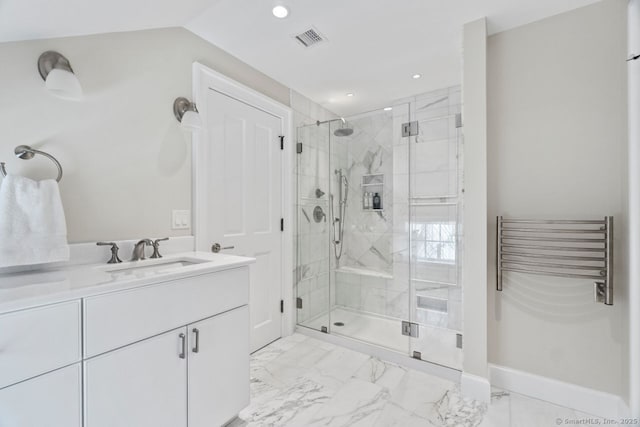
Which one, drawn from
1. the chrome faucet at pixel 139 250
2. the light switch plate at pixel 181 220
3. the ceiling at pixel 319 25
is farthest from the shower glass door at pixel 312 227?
the chrome faucet at pixel 139 250

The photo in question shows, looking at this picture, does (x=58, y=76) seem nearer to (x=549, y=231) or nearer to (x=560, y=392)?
(x=549, y=231)

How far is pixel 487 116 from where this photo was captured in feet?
6.40

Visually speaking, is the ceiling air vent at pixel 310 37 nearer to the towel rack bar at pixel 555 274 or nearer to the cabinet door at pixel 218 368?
the cabinet door at pixel 218 368

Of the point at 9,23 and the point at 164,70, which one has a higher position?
the point at 164,70

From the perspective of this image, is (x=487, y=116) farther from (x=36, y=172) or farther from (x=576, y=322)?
(x=36, y=172)

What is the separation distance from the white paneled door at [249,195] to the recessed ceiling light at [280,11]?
2.25 ft

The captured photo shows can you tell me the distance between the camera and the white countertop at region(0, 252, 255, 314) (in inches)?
34.8

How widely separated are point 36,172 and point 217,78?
1222mm

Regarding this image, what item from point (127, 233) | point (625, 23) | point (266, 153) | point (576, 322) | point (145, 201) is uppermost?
point (625, 23)

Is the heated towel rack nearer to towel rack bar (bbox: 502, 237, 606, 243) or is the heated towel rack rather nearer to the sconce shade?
towel rack bar (bbox: 502, 237, 606, 243)

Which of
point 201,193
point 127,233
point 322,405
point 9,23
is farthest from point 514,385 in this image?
point 9,23

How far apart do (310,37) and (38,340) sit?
2.09 m

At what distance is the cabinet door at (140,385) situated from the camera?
3.32ft

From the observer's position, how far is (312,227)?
9.52ft
